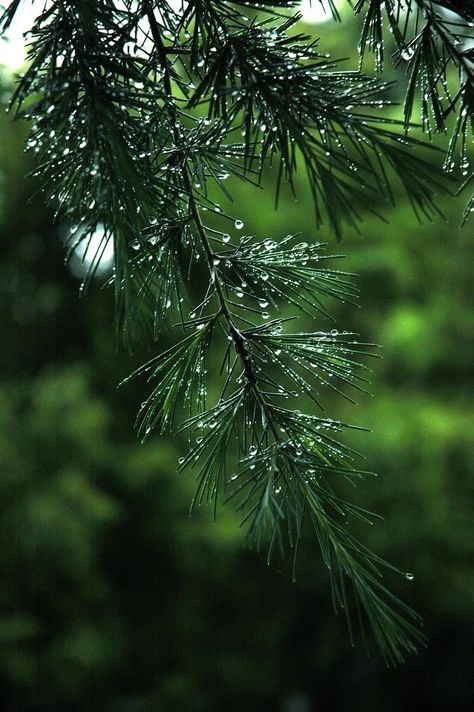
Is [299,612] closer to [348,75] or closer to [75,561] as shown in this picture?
[75,561]

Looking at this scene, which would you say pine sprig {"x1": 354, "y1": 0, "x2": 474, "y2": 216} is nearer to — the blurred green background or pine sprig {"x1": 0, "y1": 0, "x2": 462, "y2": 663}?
pine sprig {"x1": 0, "y1": 0, "x2": 462, "y2": 663}

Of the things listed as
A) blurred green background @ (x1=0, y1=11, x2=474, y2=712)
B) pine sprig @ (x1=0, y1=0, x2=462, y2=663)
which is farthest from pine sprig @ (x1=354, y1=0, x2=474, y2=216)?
blurred green background @ (x1=0, y1=11, x2=474, y2=712)

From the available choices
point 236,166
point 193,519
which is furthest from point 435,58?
point 193,519

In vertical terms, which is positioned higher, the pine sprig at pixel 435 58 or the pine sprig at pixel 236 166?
the pine sprig at pixel 435 58

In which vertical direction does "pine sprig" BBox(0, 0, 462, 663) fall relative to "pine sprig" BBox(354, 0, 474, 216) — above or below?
below

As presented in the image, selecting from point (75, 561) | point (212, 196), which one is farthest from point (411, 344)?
point (75, 561)

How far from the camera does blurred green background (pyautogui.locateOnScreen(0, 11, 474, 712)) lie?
4.72 meters

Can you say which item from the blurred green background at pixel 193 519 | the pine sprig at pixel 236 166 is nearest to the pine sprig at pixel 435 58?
the pine sprig at pixel 236 166

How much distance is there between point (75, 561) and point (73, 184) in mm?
4157

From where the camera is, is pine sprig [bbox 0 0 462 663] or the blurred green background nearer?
pine sprig [bbox 0 0 462 663]

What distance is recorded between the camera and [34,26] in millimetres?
807

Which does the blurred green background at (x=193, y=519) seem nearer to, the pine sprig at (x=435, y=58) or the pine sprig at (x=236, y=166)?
the pine sprig at (x=236, y=166)

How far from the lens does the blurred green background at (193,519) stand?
4723 millimetres

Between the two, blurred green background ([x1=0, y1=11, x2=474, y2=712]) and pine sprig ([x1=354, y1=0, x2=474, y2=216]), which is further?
blurred green background ([x1=0, y1=11, x2=474, y2=712])
